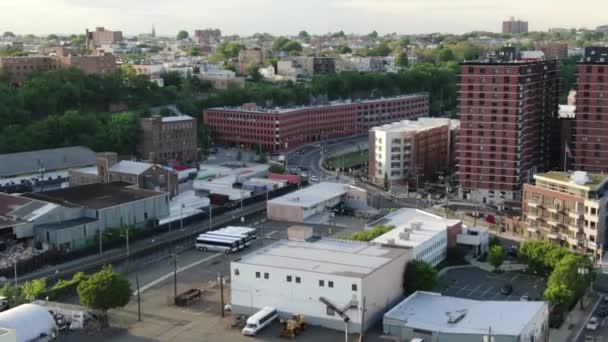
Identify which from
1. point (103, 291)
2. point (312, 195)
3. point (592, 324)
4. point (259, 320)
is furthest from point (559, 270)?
point (312, 195)

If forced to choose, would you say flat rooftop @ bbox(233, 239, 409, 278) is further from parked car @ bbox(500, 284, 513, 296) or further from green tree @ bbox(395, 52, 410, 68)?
green tree @ bbox(395, 52, 410, 68)

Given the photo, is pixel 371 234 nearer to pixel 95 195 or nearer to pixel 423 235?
pixel 423 235

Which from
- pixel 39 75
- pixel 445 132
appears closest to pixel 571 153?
pixel 445 132

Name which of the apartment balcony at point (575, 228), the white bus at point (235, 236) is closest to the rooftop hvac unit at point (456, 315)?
the apartment balcony at point (575, 228)

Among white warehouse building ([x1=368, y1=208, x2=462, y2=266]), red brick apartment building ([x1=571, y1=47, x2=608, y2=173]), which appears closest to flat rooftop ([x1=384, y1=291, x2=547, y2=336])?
white warehouse building ([x1=368, y1=208, x2=462, y2=266])

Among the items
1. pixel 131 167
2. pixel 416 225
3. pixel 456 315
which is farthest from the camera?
pixel 131 167

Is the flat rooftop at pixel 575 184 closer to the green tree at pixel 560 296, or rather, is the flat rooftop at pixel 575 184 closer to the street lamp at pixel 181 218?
the green tree at pixel 560 296
